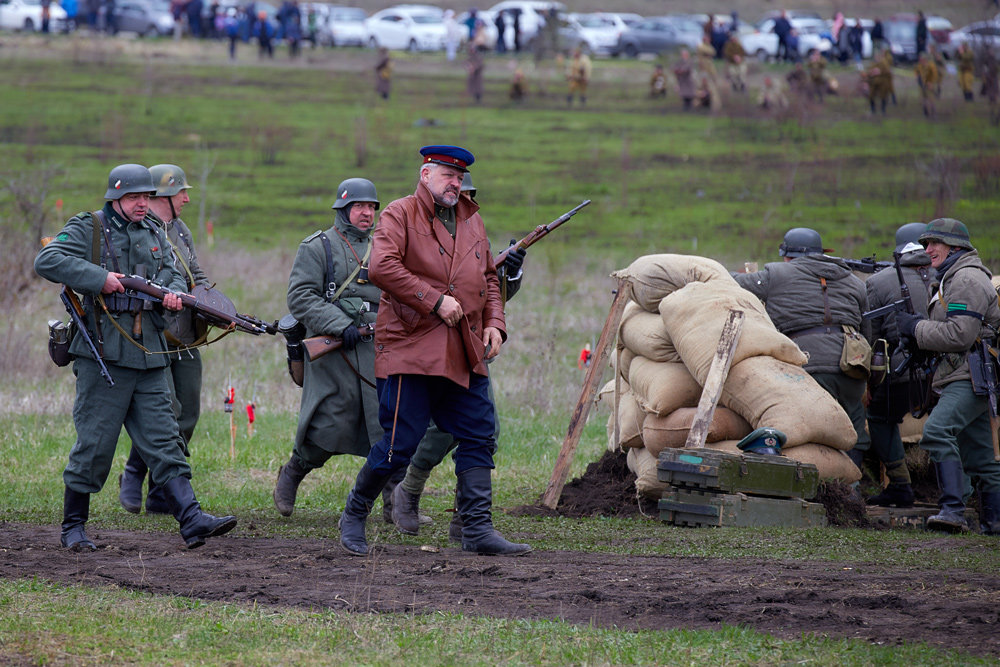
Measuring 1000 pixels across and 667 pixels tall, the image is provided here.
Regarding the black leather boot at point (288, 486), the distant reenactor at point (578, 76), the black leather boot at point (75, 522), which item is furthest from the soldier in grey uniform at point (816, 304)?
the distant reenactor at point (578, 76)

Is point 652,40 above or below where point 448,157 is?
above

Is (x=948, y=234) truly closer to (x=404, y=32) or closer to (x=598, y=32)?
(x=598, y=32)

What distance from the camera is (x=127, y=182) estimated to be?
655 cm

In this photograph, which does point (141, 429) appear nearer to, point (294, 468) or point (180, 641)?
Answer: point (294, 468)

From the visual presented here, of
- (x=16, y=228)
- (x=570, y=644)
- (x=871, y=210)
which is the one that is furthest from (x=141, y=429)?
(x=871, y=210)

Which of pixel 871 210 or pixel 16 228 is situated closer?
pixel 16 228

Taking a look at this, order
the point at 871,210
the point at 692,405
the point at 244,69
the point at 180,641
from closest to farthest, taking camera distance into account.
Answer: the point at 180,641
the point at 692,405
the point at 871,210
the point at 244,69

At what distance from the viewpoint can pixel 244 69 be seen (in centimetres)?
4181

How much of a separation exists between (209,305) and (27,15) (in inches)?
1644

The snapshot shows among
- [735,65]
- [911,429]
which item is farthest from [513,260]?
[735,65]

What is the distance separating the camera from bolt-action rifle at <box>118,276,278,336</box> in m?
6.58

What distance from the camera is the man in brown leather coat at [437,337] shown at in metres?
6.13

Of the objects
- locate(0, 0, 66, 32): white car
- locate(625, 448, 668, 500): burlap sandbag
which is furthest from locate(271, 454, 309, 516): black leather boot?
locate(0, 0, 66, 32): white car

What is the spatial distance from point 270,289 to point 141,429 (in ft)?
41.2
